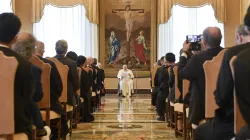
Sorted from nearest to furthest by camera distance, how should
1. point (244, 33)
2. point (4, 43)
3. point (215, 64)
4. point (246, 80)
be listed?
point (246, 80) → point (244, 33) → point (4, 43) → point (215, 64)

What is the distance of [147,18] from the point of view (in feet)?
66.3

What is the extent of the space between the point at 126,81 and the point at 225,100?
50.8ft

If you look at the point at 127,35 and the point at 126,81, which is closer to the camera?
the point at 126,81

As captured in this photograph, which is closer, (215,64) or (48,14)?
(215,64)

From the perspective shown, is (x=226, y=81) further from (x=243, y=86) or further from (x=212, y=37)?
(x=212, y=37)

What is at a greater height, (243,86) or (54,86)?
(243,86)

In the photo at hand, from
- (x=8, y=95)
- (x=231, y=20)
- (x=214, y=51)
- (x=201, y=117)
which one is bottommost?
(x=201, y=117)

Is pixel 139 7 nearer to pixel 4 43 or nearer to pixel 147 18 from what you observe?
pixel 147 18

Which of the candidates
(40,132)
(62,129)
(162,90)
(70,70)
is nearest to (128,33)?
(162,90)

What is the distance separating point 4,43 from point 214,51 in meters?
2.16

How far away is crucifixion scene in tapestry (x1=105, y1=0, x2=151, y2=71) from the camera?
→ 66.3 ft

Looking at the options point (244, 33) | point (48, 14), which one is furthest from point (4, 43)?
point (48, 14)

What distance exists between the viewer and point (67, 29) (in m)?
19.3

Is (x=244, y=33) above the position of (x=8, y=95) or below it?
above
